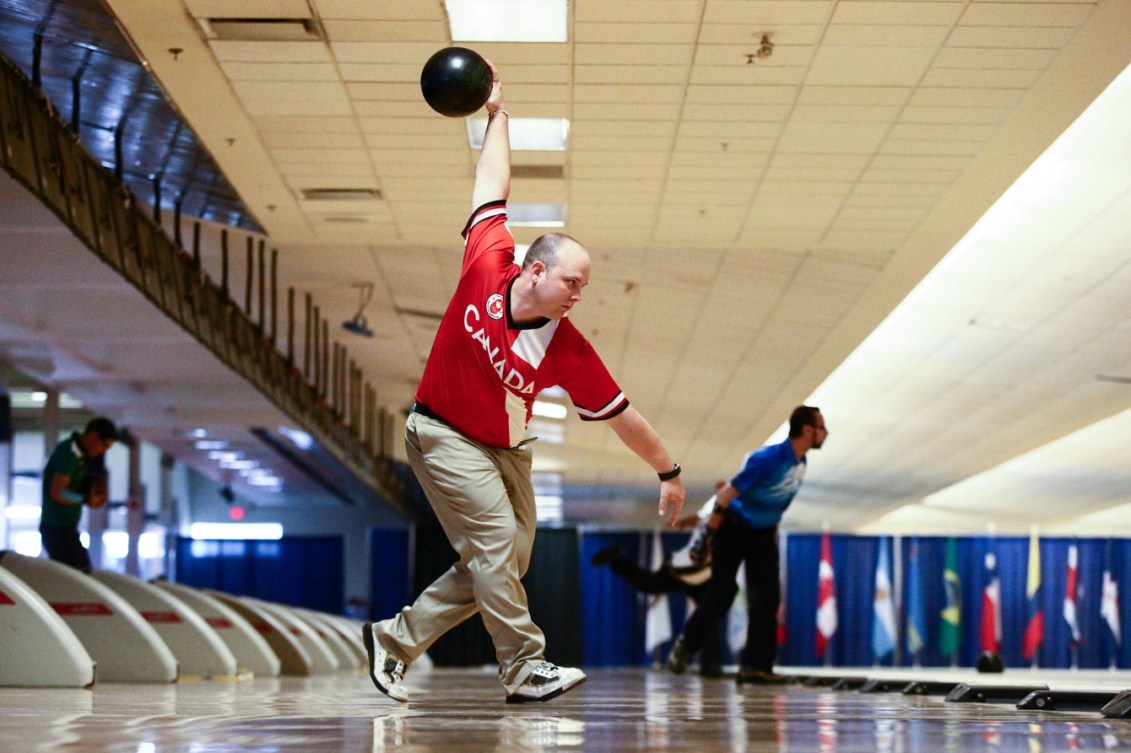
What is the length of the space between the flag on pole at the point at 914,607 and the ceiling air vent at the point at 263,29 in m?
18.2

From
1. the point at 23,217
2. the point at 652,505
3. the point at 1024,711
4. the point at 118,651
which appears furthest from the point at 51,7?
the point at 652,505

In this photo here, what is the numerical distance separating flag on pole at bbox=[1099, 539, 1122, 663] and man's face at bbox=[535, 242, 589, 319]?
847 inches

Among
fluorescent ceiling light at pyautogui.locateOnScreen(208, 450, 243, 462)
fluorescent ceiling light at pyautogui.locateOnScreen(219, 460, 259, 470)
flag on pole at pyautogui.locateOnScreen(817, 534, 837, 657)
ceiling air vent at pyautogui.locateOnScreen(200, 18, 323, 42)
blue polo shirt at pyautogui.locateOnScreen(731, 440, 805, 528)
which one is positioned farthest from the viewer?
flag on pole at pyautogui.locateOnScreen(817, 534, 837, 657)

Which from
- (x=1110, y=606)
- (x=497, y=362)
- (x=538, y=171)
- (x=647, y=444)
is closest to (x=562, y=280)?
(x=497, y=362)

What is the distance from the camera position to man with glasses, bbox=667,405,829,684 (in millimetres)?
6438

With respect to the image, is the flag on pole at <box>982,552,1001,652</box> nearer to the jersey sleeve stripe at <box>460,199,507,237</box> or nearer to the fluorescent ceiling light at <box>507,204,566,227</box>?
the fluorescent ceiling light at <box>507,204,566,227</box>

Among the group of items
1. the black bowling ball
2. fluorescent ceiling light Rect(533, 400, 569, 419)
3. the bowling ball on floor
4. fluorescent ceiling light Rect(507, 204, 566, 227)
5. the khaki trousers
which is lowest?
the black bowling ball

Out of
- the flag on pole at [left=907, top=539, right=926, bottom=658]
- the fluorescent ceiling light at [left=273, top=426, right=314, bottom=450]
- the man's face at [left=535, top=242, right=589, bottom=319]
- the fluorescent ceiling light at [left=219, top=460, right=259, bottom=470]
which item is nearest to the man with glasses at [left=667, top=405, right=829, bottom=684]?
the man's face at [left=535, top=242, right=589, bottom=319]

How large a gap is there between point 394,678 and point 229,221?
7288mm

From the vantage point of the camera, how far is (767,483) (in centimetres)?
651

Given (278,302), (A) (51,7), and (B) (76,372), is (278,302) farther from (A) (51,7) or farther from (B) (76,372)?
(A) (51,7)

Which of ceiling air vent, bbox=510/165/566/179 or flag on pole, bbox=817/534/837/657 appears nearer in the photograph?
ceiling air vent, bbox=510/165/566/179

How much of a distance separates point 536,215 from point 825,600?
1472 cm

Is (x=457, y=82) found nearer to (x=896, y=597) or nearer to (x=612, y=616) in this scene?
(x=612, y=616)
